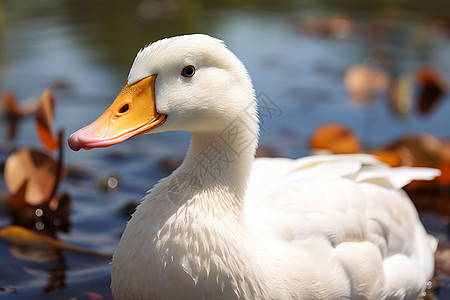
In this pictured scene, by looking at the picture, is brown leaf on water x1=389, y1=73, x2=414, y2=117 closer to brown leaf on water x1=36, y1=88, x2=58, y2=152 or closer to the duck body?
the duck body

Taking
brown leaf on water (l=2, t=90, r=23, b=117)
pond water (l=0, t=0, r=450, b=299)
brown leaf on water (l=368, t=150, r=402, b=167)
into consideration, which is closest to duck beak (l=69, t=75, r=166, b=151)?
pond water (l=0, t=0, r=450, b=299)

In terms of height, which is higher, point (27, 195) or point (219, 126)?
point (219, 126)

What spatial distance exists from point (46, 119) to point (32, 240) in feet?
2.43

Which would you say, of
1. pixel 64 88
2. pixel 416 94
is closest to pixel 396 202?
pixel 416 94

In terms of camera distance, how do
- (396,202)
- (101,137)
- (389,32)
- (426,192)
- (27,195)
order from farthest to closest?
(389,32)
(426,192)
(27,195)
(396,202)
(101,137)

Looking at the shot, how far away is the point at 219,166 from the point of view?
98.2 inches

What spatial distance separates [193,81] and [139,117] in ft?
0.87

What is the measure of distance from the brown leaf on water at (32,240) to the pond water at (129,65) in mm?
39

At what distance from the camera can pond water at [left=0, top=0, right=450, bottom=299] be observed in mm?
3686

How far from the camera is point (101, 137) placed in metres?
2.24

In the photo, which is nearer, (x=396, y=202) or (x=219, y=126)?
(x=219, y=126)

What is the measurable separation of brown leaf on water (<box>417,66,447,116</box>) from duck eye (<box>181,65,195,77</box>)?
14.8 ft

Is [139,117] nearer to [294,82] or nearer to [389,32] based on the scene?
[294,82]

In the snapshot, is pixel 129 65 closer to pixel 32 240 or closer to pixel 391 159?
pixel 391 159
